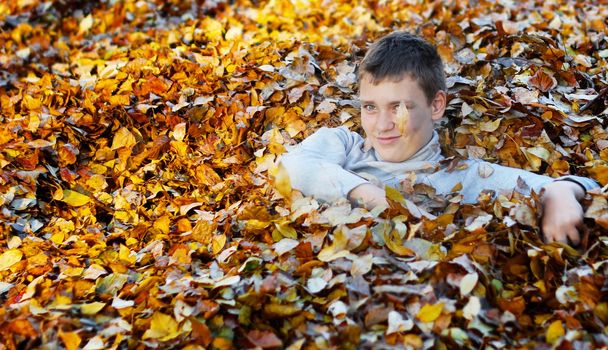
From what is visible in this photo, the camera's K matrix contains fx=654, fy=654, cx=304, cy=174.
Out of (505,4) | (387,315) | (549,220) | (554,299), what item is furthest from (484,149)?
(505,4)

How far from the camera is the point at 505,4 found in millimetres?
4684

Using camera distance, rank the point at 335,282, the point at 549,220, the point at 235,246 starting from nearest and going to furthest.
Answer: the point at 335,282 < the point at 549,220 < the point at 235,246

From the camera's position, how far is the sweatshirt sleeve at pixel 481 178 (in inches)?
105

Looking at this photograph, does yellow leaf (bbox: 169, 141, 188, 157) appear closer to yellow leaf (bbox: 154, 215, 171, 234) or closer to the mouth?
yellow leaf (bbox: 154, 215, 171, 234)

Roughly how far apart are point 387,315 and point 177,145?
1.69m

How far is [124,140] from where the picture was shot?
3395 millimetres

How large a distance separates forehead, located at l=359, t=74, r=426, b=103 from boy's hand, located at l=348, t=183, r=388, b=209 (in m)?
0.38

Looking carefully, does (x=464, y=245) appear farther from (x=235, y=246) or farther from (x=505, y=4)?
(x=505, y=4)

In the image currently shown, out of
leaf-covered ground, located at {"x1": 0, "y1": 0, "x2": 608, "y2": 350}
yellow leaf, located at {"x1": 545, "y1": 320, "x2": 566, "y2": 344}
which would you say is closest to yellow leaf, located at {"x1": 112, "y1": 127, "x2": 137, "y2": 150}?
leaf-covered ground, located at {"x1": 0, "y1": 0, "x2": 608, "y2": 350}

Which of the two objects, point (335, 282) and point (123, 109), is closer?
point (335, 282)

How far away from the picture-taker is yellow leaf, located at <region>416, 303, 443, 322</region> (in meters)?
2.00

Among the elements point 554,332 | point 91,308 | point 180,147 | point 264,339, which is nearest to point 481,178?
point 554,332

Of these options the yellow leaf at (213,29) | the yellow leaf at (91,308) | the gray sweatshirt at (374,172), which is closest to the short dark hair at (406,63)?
the gray sweatshirt at (374,172)

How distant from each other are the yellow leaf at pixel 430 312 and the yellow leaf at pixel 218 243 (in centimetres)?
88
